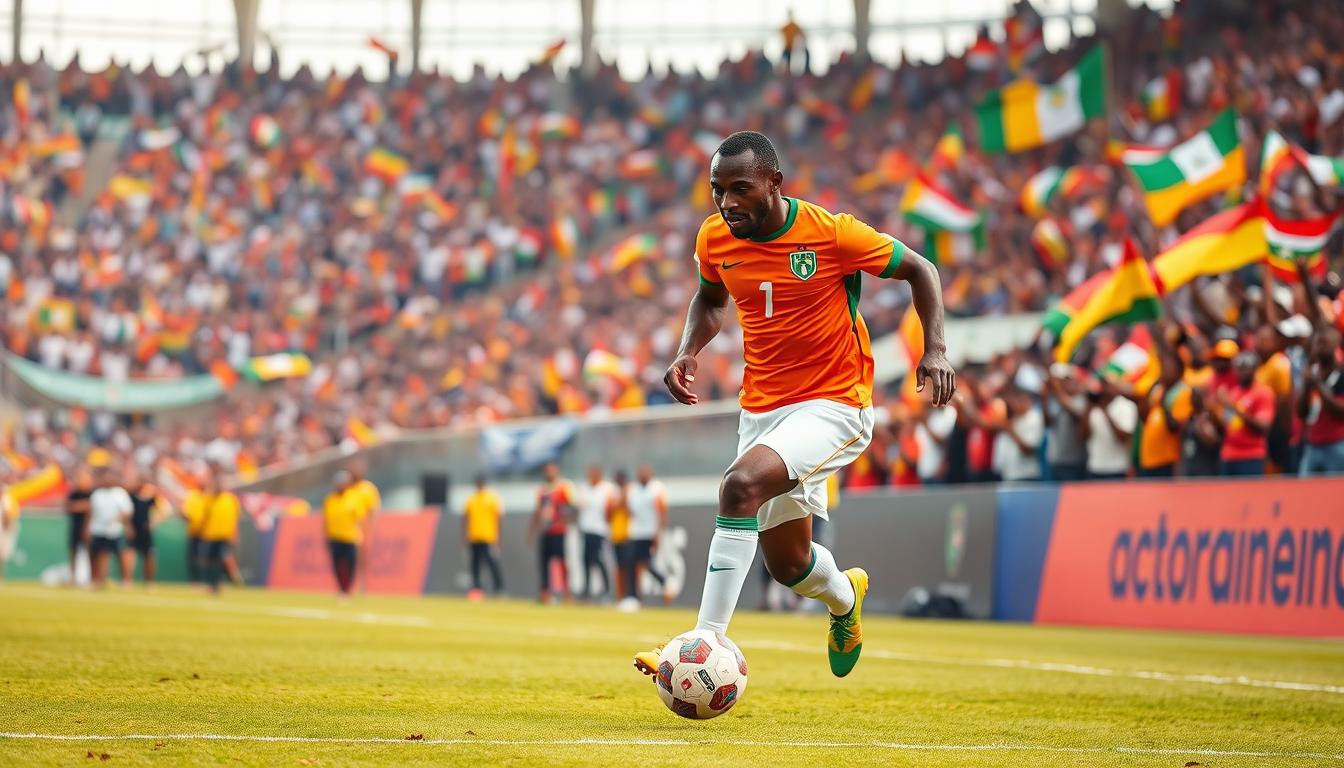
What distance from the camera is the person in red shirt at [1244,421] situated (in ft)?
53.7

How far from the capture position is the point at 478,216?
146 feet

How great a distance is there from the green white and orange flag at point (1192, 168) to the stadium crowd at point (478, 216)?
98 centimetres

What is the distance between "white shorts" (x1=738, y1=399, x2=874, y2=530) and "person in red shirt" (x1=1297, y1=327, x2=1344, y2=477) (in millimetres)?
8415

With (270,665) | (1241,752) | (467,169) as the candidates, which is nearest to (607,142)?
(467,169)

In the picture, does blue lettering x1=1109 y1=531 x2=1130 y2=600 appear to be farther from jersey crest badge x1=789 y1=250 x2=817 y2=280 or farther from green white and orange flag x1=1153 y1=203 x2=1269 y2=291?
jersey crest badge x1=789 y1=250 x2=817 y2=280

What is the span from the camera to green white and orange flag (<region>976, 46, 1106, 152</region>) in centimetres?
2681

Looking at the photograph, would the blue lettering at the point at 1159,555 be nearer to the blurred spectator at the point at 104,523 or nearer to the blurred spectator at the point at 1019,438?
the blurred spectator at the point at 1019,438

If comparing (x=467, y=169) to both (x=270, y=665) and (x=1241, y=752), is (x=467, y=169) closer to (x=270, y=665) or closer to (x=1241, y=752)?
(x=270, y=665)

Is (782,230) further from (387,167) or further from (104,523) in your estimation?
(387,167)

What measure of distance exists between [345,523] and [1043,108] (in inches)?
474

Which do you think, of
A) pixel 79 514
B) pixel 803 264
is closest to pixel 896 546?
pixel 803 264

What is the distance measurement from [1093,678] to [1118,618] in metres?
7.34

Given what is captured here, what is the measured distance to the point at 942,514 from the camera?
66.1 feet

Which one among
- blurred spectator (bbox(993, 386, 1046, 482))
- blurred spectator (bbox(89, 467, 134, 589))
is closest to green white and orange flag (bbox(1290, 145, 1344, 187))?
blurred spectator (bbox(993, 386, 1046, 482))
